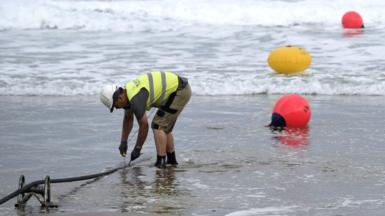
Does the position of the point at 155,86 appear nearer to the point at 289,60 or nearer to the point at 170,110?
the point at 170,110

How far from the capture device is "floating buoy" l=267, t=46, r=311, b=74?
1709 cm

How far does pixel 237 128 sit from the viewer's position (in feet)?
41.1

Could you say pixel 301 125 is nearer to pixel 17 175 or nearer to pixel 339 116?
pixel 339 116

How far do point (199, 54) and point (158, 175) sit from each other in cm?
1180

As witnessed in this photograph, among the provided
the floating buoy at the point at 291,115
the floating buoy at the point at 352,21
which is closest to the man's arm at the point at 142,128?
the floating buoy at the point at 291,115

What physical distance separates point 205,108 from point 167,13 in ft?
52.7

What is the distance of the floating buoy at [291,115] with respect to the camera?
12320 millimetres

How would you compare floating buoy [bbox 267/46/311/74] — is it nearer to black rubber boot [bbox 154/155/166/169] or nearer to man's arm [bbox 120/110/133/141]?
black rubber boot [bbox 154/155/166/169]

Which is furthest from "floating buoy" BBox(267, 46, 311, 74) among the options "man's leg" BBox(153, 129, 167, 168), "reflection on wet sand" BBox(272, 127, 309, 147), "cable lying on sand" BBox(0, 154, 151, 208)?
"cable lying on sand" BBox(0, 154, 151, 208)

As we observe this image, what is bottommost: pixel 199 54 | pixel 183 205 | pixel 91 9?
pixel 183 205

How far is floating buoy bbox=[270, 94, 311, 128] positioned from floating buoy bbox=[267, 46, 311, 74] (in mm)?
4633

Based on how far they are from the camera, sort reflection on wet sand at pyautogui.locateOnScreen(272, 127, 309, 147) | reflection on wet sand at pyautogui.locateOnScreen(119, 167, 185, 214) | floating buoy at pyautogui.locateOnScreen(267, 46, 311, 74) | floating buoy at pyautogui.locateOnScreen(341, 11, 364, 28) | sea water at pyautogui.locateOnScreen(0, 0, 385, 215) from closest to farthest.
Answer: reflection on wet sand at pyautogui.locateOnScreen(119, 167, 185, 214) → sea water at pyautogui.locateOnScreen(0, 0, 385, 215) → reflection on wet sand at pyautogui.locateOnScreen(272, 127, 309, 147) → floating buoy at pyautogui.locateOnScreen(267, 46, 311, 74) → floating buoy at pyautogui.locateOnScreen(341, 11, 364, 28)

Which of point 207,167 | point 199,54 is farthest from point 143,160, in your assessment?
point 199,54

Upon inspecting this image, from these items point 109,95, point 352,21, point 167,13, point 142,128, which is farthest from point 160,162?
point 167,13
